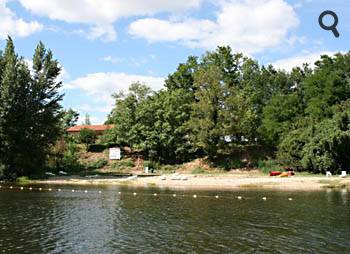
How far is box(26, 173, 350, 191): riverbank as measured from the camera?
155 feet

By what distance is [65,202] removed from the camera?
1362 inches

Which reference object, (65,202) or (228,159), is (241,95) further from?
(65,202)

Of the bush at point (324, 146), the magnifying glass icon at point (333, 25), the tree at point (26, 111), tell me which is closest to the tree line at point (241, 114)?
the bush at point (324, 146)

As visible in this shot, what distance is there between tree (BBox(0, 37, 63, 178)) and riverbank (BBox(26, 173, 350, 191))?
13.9 feet

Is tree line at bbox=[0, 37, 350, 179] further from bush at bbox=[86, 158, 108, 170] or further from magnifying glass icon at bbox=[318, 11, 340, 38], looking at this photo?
magnifying glass icon at bbox=[318, 11, 340, 38]

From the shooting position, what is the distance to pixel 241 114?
68.1m

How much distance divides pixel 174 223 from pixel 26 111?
125 feet

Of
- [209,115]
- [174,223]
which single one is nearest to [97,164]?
[209,115]

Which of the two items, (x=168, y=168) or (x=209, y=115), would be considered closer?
(x=209, y=115)

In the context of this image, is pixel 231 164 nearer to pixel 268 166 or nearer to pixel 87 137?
pixel 268 166

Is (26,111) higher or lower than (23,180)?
higher

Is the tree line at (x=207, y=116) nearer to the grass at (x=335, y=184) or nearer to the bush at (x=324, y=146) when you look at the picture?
the bush at (x=324, y=146)

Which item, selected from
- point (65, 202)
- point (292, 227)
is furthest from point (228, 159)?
point (292, 227)

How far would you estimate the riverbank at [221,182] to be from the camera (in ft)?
155
